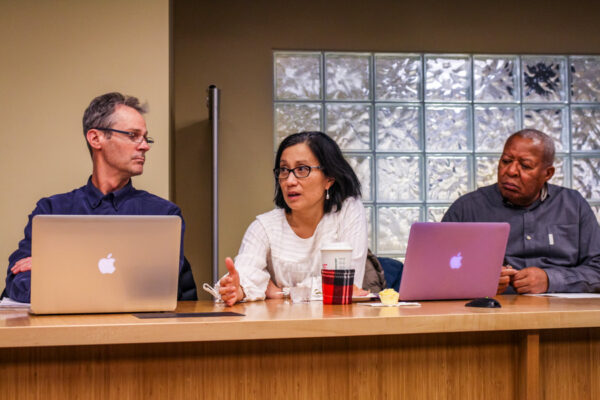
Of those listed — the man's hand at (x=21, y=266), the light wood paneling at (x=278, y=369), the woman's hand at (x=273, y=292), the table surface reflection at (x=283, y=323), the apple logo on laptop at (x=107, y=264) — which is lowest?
the light wood paneling at (x=278, y=369)

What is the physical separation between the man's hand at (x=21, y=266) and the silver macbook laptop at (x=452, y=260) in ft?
3.97

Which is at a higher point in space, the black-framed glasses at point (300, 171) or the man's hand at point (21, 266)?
the black-framed glasses at point (300, 171)

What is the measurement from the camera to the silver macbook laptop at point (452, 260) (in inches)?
76.5

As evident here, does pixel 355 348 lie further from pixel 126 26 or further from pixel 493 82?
pixel 493 82

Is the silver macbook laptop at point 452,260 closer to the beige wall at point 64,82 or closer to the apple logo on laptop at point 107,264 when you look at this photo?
the apple logo on laptop at point 107,264

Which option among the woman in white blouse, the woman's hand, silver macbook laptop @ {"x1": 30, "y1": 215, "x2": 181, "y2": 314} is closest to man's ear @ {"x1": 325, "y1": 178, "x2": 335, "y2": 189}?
the woman in white blouse

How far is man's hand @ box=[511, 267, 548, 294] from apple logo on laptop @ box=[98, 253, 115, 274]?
1558mm

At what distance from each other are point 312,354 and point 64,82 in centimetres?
228

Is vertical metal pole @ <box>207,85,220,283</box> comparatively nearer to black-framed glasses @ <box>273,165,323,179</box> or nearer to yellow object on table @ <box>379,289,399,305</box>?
black-framed glasses @ <box>273,165,323,179</box>

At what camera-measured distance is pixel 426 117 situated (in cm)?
413

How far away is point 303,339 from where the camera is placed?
61.9 inches

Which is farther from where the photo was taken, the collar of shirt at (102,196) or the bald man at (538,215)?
the bald man at (538,215)

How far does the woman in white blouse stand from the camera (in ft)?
8.30

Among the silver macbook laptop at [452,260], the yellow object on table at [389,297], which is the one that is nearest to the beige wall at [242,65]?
the silver macbook laptop at [452,260]
